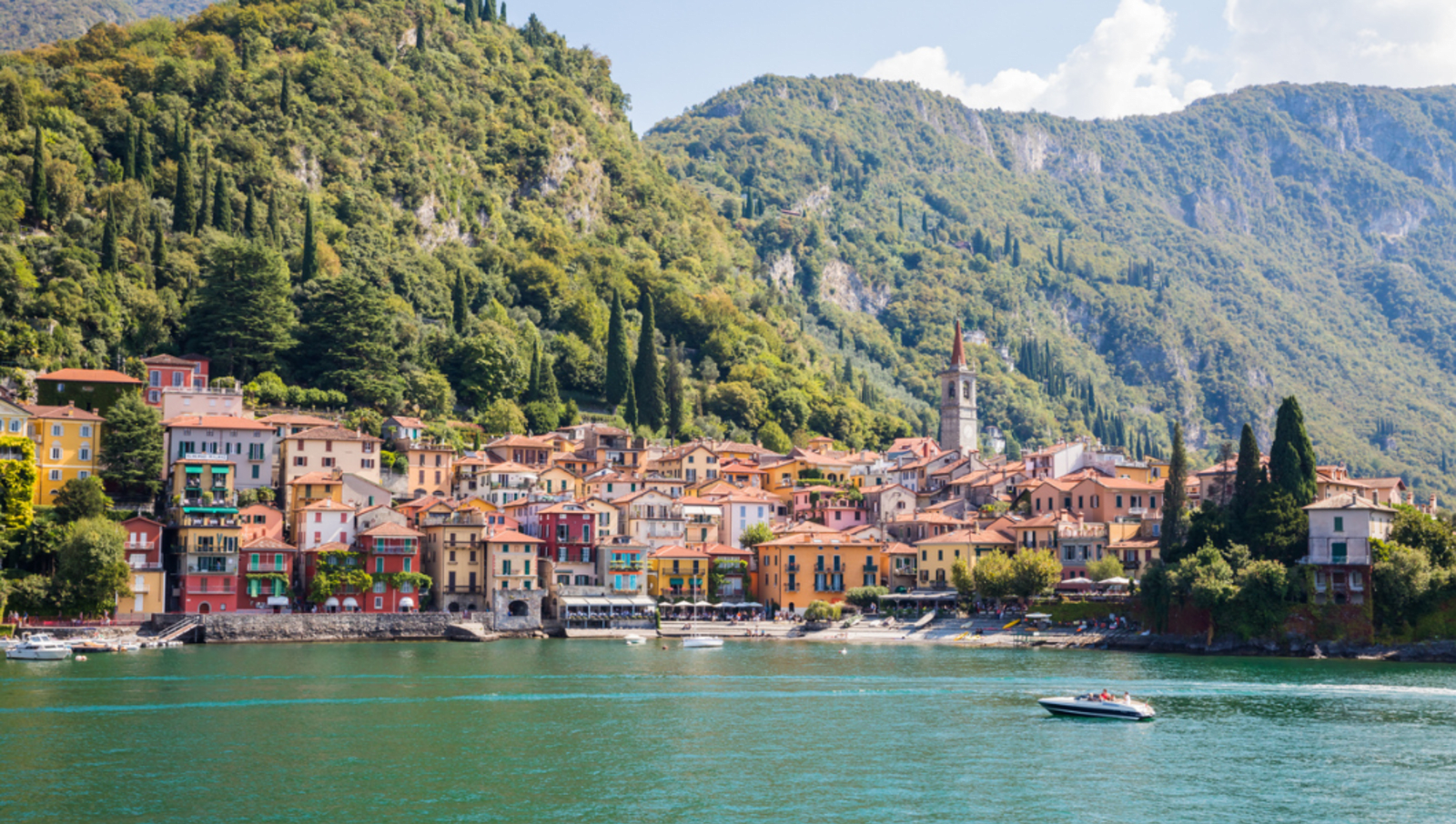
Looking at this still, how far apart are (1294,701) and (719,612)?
45206mm

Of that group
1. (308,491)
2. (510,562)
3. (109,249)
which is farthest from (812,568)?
(109,249)

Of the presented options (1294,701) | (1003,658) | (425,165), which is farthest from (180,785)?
(425,165)

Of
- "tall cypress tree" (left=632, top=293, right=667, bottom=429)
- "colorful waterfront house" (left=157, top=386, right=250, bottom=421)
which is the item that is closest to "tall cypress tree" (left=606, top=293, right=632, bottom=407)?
"tall cypress tree" (left=632, top=293, right=667, bottom=429)

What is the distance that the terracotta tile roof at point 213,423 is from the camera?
92812mm

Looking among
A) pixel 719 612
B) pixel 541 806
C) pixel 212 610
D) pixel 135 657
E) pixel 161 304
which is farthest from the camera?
pixel 161 304

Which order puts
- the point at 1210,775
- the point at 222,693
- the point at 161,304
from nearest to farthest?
the point at 1210,775 → the point at 222,693 → the point at 161,304

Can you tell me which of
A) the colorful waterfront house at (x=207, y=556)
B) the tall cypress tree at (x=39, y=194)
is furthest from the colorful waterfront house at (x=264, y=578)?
the tall cypress tree at (x=39, y=194)

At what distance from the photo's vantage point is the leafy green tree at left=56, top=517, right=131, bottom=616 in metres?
78.8

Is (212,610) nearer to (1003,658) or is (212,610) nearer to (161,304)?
(161,304)

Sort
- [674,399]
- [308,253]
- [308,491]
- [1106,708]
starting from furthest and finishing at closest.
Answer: [674,399] < [308,253] < [308,491] < [1106,708]

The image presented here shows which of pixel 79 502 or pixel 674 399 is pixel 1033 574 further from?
pixel 79 502

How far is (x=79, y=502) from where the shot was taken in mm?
83062

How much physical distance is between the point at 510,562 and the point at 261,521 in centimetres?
1512

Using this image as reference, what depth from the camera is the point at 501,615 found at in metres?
91.1
